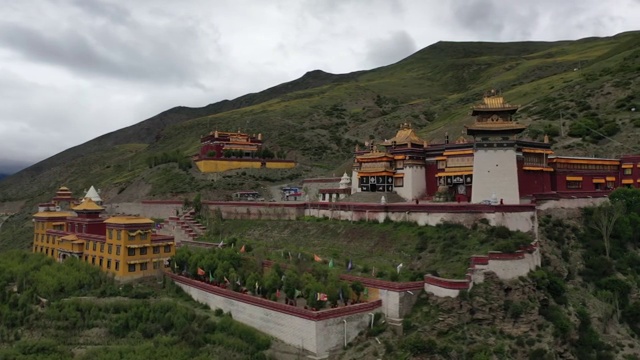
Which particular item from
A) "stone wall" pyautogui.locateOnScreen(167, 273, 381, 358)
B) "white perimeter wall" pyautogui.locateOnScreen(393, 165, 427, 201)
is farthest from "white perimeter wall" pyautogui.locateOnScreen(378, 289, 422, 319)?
"white perimeter wall" pyautogui.locateOnScreen(393, 165, 427, 201)

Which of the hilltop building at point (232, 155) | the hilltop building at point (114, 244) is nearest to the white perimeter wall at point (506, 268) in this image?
→ the hilltop building at point (114, 244)

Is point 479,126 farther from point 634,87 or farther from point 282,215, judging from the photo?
point 634,87

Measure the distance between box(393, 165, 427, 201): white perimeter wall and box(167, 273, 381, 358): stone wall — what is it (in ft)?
52.6

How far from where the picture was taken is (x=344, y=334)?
26.7 meters

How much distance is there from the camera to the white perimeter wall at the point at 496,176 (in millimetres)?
34969

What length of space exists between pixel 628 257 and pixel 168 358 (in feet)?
90.9

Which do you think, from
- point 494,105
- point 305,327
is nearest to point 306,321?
point 305,327

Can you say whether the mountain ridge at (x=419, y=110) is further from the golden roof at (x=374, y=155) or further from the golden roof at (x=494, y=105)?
the golden roof at (x=494, y=105)

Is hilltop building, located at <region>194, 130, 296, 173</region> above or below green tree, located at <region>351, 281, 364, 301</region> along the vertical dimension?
above

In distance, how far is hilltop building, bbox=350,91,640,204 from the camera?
116 ft

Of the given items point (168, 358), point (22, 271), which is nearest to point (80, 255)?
point (22, 271)

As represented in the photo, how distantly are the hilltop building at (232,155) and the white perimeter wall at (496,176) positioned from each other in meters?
41.1

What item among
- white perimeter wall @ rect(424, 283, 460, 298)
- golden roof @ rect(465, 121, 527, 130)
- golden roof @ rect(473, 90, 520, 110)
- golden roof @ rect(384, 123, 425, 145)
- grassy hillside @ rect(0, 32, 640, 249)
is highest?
grassy hillside @ rect(0, 32, 640, 249)

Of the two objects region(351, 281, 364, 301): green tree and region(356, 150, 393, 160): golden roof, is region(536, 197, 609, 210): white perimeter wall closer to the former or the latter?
region(356, 150, 393, 160): golden roof
